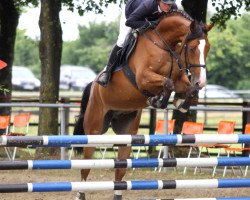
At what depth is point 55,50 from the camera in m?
15.9

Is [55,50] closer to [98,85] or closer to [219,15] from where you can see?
[219,15]

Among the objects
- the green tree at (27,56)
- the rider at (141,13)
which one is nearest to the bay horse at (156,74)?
the rider at (141,13)

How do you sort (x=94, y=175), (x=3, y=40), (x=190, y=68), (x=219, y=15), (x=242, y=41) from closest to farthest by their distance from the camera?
(x=190, y=68) → (x=94, y=175) → (x=219, y=15) → (x=3, y=40) → (x=242, y=41)

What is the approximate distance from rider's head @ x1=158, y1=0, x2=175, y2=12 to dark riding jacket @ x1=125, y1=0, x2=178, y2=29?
89 mm

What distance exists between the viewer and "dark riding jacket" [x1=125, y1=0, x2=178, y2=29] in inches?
355

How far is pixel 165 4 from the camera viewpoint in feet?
29.1

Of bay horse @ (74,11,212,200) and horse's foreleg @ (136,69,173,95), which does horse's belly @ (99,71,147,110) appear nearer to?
bay horse @ (74,11,212,200)

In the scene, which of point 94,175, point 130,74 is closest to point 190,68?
point 130,74

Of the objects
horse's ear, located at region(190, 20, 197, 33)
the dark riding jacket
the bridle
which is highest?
the dark riding jacket

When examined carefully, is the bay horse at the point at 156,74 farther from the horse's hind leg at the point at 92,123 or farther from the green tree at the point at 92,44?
the green tree at the point at 92,44

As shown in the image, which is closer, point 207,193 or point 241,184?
point 241,184

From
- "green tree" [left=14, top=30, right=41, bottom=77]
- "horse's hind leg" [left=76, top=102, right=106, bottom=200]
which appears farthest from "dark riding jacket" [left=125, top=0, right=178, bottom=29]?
"green tree" [left=14, top=30, right=41, bottom=77]

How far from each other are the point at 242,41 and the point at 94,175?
1288 inches

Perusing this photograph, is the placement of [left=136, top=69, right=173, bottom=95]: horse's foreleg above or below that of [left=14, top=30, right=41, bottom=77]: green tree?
below
